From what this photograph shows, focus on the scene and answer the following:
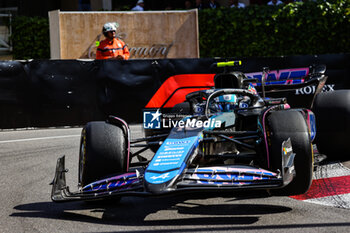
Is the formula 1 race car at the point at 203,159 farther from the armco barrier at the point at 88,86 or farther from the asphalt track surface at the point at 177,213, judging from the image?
the armco barrier at the point at 88,86

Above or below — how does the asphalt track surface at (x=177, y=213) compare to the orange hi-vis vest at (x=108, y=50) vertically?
below

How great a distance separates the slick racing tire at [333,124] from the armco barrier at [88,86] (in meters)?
4.65

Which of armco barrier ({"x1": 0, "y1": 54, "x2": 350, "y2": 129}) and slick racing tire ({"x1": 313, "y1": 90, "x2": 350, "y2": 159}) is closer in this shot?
slick racing tire ({"x1": 313, "y1": 90, "x2": 350, "y2": 159})

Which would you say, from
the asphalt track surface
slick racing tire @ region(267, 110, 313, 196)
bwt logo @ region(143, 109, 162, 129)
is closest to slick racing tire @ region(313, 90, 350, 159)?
the asphalt track surface

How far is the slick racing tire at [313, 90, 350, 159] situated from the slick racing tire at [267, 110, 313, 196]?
224cm

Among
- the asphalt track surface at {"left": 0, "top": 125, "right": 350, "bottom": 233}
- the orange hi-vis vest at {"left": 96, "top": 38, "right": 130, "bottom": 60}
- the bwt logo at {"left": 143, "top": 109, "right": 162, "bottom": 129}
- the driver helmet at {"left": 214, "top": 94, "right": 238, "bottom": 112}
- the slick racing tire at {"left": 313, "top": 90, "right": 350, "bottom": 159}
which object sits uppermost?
the orange hi-vis vest at {"left": 96, "top": 38, "right": 130, "bottom": 60}

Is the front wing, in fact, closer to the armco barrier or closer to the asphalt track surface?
the asphalt track surface

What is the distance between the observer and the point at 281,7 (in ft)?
56.5

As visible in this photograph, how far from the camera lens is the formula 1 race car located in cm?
485

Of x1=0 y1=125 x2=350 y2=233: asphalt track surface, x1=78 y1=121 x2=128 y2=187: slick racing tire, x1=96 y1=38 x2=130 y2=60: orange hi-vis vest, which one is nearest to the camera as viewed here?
x1=0 y1=125 x2=350 y2=233: asphalt track surface

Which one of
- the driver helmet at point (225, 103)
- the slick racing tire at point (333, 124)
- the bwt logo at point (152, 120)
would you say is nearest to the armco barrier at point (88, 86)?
the slick racing tire at point (333, 124)

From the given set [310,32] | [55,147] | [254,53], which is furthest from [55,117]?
[310,32]

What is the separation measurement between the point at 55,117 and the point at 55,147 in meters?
2.69

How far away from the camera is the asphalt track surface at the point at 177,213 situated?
4711mm
